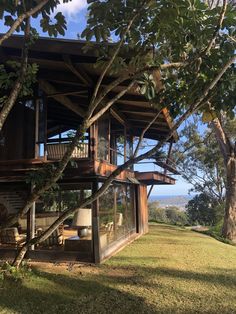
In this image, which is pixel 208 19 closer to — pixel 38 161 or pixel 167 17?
pixel 167 17

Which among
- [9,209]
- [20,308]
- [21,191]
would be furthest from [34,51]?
[20,308]

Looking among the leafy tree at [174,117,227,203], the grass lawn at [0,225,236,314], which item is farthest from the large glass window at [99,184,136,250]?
the leafy tree at [174,117,227,203]

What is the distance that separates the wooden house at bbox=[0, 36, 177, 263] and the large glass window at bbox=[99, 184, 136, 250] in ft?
0.10

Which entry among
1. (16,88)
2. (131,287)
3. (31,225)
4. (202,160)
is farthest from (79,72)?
(202,160)

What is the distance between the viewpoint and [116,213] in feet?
40.3

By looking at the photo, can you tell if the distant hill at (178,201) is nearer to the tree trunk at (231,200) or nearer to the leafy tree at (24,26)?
the tree trunk at (231,200)

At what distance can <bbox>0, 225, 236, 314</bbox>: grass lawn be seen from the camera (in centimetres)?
633

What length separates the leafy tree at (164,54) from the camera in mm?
4805

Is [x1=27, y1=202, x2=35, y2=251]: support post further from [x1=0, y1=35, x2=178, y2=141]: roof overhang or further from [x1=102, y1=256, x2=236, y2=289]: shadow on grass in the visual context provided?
[x1=0, y1=35, x2=178, y2=141]: roof overhang

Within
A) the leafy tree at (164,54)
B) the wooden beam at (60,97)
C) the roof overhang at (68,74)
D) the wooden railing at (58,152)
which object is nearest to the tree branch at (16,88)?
the leafy tree at (164,54)

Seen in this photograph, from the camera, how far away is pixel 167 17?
4.69 metres

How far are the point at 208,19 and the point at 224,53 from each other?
0.52 meters

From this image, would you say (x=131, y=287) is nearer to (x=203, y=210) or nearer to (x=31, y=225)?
(x=31, y=225)

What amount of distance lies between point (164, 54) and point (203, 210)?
3444 cm
